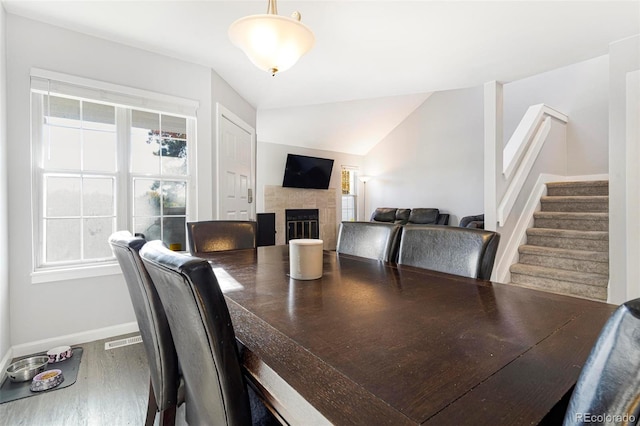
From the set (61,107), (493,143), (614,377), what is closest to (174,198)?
(61,107)

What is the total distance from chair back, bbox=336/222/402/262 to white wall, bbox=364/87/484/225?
469 cm

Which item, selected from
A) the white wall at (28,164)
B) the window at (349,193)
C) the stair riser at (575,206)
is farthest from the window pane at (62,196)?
the window at (349,193)

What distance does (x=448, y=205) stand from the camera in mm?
6211

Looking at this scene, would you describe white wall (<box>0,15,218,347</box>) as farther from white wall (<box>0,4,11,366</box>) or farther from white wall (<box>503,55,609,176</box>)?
white wall (<box>503,55,609,176</box>)

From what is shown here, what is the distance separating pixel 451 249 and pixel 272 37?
52.4 inches

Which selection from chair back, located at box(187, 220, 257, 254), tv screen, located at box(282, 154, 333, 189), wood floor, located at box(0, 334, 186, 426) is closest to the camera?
wood floor, located at box(0, 334, 186, 426)

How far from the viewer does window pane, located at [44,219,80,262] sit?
2344 millimetres

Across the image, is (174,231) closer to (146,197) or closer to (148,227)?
(148,227)

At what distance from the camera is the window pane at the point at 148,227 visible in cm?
272

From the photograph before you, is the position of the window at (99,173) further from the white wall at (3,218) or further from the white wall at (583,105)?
the white wall at (583,105)

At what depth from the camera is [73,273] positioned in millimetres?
2373

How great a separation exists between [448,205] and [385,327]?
602 cm

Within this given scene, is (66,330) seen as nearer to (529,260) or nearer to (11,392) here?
(11,392)

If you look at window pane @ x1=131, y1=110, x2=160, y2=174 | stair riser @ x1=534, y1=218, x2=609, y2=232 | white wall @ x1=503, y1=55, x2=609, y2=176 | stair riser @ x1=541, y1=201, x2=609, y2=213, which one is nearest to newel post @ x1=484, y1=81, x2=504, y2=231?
stair riser @ x1=534, y1=218, x2=609, y2=232
